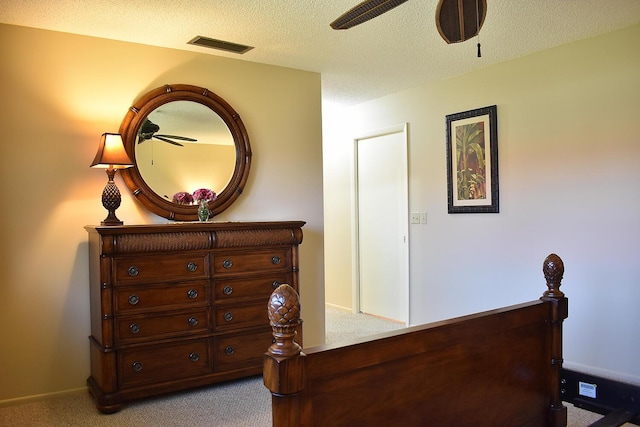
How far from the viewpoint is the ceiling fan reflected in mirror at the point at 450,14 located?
1902 millimetres

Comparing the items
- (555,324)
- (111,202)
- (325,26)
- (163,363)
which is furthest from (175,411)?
(325,26)

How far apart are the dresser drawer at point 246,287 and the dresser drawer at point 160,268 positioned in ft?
0.48

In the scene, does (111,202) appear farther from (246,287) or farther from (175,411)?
(175,411)

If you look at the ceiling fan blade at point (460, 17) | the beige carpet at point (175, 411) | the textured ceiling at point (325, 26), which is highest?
the textured ceiling at point (325, 26)

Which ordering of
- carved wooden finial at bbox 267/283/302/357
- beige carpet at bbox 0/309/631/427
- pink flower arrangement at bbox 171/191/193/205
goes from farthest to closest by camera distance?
pink flower arrangement at bbox 171/191/193/205 → beige carpet at bbox 0/309/631/427 → carved wooden finial at bbox 267/283/302/357

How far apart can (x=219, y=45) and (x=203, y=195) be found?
106cm

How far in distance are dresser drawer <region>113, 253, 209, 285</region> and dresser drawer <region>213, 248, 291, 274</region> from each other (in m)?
0.10

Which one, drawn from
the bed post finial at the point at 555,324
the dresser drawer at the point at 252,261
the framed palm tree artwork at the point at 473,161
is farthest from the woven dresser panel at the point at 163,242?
the framed palm tree artwork at the point at 473,161

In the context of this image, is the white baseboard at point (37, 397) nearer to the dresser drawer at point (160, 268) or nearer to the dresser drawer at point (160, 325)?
the dresser drawer at point (160, 325)

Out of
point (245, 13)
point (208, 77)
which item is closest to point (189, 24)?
point (245, 13)

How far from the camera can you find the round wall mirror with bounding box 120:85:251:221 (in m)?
3.31

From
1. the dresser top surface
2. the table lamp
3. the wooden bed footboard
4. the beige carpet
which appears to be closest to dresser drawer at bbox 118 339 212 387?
the beige carpet

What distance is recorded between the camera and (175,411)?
2838 mm

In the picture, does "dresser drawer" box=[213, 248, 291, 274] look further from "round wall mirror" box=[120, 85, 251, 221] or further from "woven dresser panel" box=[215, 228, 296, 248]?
"round wall mirror" box=[120, 85, 251, 221]
